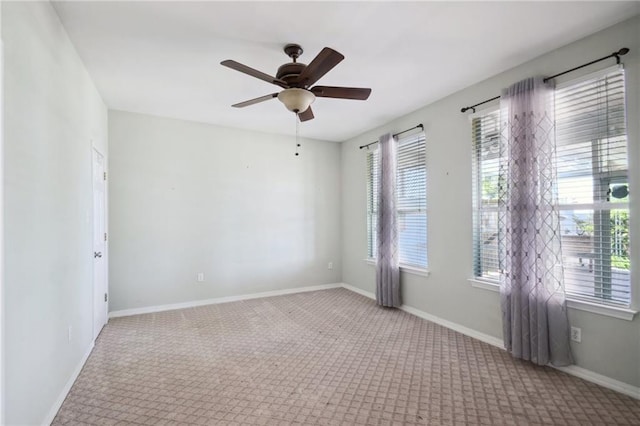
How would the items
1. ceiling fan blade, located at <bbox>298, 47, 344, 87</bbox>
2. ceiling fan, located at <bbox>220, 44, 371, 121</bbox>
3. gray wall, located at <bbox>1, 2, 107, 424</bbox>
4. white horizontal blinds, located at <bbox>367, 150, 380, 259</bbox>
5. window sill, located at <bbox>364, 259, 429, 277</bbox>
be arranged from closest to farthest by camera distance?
gray wall, located at <bbox>1, 2, 107, 424</bbox> < ceiling fan blade, located at <bbox>298, 47, 344, 87</bbox> < ceiling fan, located at <bbox>220, 44, 371, 121</bbox> < window sill, located at <bbox>364, 259, 429, 277</bbox> < white horizontal blinds, located at <bbox>367, 150, 380, 259</bbox>

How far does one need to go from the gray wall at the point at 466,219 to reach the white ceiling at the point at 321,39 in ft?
0.39

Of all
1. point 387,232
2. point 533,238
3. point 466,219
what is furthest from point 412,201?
point 533,238

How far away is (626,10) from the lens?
2062 millimetres

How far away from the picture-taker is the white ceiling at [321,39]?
204 centimetres

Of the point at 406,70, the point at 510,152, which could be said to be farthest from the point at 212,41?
the point at 510,152

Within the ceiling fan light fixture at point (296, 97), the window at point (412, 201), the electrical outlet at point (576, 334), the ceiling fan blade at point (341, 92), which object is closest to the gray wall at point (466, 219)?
the electrical outlet at point (576, 334)

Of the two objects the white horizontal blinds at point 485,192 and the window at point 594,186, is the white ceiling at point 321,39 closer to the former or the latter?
the window at point 594,186

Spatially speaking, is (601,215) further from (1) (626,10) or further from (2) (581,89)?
(1) (626,10)

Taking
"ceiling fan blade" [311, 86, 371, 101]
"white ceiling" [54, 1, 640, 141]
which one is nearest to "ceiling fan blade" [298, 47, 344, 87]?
"ceiling fan blade" [311, 86, 371, 101]

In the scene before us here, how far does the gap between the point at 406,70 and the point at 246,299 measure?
3864mm

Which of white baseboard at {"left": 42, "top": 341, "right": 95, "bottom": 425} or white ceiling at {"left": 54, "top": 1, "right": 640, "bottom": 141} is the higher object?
white ceiling at {"left": 54, "top": 1, "right": 640, "bottom": 141}

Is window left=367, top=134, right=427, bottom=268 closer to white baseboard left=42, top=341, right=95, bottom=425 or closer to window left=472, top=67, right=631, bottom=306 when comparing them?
window left=472, top=67, right=631, bottom=306

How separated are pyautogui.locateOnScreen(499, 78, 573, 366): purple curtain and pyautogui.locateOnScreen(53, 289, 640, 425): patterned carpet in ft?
0.88

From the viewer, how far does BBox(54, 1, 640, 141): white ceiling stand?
6.68ft
